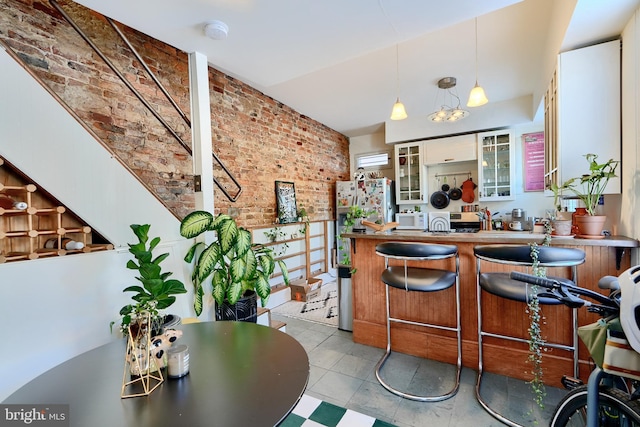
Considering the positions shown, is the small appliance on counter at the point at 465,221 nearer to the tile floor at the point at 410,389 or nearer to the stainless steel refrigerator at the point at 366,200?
the stainless steel refrigerator at the point at 366,200

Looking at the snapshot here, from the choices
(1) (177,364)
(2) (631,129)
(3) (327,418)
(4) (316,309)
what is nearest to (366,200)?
(4) (316,309)

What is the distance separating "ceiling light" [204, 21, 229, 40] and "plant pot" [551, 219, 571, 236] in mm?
2647

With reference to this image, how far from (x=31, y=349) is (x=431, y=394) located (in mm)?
2357

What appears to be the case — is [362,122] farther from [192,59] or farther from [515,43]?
[192,59]

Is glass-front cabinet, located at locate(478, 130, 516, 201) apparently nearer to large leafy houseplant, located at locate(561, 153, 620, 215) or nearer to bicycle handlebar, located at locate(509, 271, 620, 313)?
large leafy houseplant, located at locate(561, 153, 620, 215)

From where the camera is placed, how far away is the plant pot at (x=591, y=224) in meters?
1.75

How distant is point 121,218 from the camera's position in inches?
73.6

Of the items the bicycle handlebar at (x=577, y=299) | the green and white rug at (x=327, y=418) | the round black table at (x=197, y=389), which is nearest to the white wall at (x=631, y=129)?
the bicycle handlebar at (x=577, y=299)

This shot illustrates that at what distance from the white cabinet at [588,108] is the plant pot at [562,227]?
30cm

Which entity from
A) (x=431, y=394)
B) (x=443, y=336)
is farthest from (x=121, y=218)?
(x=443, y=336)

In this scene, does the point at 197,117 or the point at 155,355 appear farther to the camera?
Result: the point at 197,117

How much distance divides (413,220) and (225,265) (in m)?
3.46

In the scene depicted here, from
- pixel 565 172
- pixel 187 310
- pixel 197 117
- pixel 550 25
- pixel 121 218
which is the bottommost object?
pixel 187 310

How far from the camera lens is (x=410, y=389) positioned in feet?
6.33
